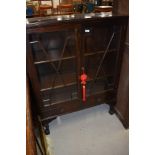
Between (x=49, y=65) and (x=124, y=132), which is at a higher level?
(x=49, y=65)

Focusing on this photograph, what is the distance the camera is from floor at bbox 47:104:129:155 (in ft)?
5.77

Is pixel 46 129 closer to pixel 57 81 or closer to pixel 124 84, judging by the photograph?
pixel 57 81

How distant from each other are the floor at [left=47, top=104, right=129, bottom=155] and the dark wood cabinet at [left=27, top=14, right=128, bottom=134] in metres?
0.18

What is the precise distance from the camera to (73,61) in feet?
5.82

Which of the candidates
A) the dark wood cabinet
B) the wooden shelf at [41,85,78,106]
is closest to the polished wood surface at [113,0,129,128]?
the dark wood cabinet

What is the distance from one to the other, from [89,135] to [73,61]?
81cm

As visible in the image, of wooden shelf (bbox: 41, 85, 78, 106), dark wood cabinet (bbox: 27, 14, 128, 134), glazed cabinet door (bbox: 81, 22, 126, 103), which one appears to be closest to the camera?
dark wood cabinet (bbox: 27, 14, 128, 134)

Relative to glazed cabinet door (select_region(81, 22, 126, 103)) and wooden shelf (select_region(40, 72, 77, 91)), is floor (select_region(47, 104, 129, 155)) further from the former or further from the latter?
wooden shelf (select_region(40, 72, 77, 91))

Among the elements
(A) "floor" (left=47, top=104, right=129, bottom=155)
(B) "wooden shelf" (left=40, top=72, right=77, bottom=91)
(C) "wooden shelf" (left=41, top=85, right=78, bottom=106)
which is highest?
(B) "wooden shelf" (left=40, top=72, right=77, bottom=91)

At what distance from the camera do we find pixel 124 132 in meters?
1.95

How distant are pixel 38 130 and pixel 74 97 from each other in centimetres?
50

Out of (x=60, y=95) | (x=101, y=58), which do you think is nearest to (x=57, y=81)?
(x=60, y=95)
